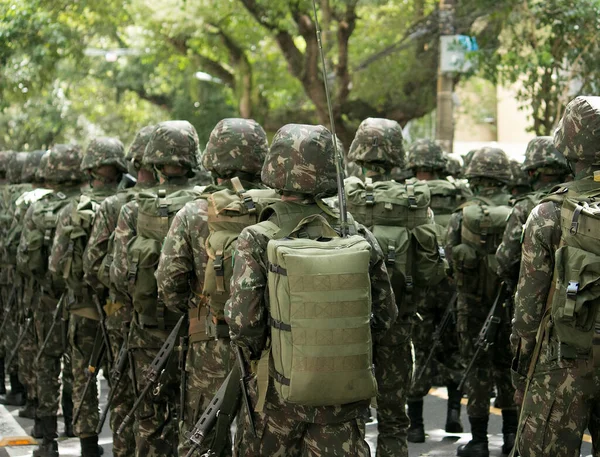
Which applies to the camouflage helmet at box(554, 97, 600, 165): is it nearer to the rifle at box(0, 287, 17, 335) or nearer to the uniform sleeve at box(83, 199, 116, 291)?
the uniform sleeve at box(83, 199, 116, 291)

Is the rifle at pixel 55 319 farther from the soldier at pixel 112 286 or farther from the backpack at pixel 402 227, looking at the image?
the backpack at pixel 402 227

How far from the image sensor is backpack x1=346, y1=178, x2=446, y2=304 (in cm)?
732

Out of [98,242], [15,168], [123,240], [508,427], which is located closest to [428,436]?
[508,427]

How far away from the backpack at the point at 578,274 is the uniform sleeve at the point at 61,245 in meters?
4.24

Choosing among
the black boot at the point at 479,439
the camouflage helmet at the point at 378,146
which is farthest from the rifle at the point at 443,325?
the camouflage helmet at the point at 378,146

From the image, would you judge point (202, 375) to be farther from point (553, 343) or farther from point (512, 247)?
point (512, 247)

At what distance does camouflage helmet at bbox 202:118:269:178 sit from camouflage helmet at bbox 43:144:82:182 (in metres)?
3.21

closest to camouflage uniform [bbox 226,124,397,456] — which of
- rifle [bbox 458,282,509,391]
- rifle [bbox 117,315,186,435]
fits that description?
rifle [bbox 117,315,186,435]

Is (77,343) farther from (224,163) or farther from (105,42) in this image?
(105,42)

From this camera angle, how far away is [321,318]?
466 cm

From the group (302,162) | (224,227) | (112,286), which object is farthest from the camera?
(112,286)

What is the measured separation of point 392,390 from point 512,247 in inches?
49.4

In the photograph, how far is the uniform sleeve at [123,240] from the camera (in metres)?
7.11

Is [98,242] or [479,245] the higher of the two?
[98,242]
